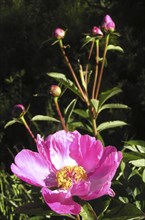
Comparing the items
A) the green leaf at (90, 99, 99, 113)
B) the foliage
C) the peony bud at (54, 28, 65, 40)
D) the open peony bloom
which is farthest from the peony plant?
the foliage

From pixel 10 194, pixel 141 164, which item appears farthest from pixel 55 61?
pixel 141 164

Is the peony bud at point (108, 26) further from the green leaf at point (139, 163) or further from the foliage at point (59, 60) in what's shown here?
the foliage at point (59, 60)

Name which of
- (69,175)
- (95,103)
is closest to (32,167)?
(69,175)

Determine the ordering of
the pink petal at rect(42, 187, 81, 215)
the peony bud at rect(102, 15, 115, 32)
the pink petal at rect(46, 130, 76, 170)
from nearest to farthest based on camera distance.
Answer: the pink petal at rect(42, 187, 81, 215)
the pink petal at rect(46, 130, 76, 170)
the peony bud at rect(102, 15, 115, 32)

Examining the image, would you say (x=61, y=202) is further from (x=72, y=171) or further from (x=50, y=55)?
(x=50, y=55)

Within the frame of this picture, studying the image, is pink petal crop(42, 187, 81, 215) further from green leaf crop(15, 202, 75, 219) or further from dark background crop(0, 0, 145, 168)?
dark background crop(0, 0, 145, 168)

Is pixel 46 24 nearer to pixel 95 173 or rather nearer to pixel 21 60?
pixel 21 60

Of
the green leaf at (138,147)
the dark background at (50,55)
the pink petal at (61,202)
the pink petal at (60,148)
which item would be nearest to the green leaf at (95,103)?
the green leaf at (138,147)
